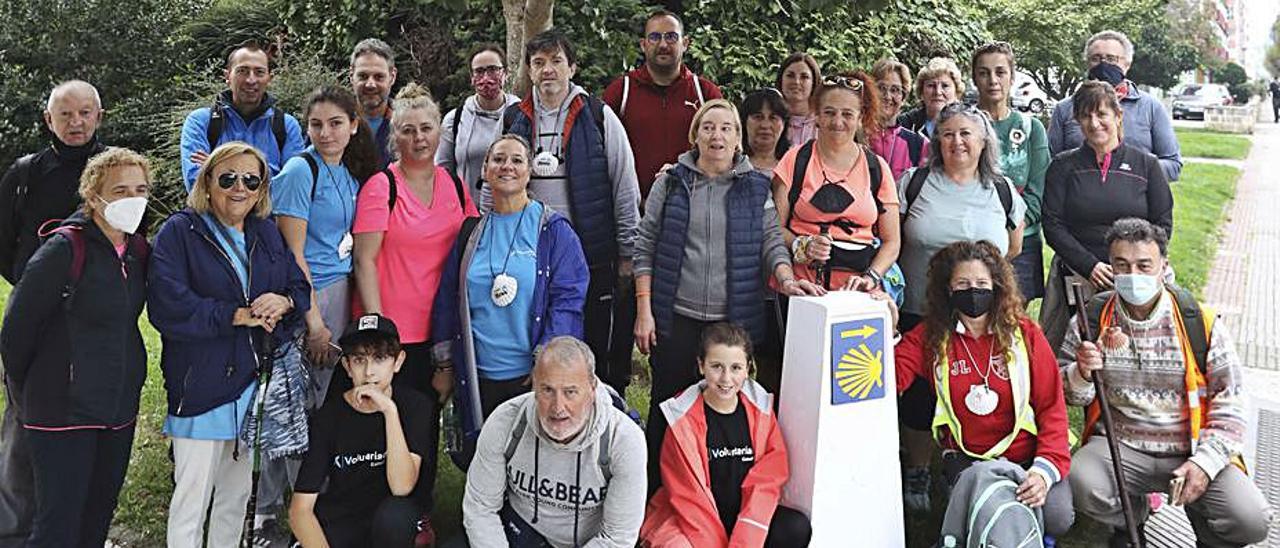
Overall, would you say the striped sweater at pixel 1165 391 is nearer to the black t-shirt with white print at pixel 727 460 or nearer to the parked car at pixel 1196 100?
the black t-shirt with white print at pixel 727 460

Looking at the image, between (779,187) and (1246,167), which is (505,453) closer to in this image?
(779,187)

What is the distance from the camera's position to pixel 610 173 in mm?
5277

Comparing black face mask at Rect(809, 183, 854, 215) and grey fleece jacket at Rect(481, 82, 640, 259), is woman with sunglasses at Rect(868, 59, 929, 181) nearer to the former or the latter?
black face mask at Rect(809, 183, 854, 215)

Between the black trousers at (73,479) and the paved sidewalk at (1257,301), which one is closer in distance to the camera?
the black trousers at (73,479)

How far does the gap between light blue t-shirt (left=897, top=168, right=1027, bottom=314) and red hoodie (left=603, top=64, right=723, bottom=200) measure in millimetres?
1277

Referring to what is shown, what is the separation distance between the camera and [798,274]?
4949mm

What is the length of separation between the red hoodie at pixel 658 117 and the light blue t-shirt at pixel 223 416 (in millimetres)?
2305

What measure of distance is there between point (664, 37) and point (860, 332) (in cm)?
218

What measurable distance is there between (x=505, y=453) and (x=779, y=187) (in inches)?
73.3

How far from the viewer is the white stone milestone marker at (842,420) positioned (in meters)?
4.38

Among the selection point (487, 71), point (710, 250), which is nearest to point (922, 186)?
point (710, 250)

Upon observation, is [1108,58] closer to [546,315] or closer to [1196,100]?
[546,315]

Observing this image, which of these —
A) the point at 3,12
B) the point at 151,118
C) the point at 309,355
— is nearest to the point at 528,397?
the point at 309,355

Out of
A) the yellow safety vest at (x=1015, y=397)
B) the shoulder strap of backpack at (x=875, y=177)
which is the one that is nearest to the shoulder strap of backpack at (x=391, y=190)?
the shoulder strap of backpack at (x=875, y=177)
